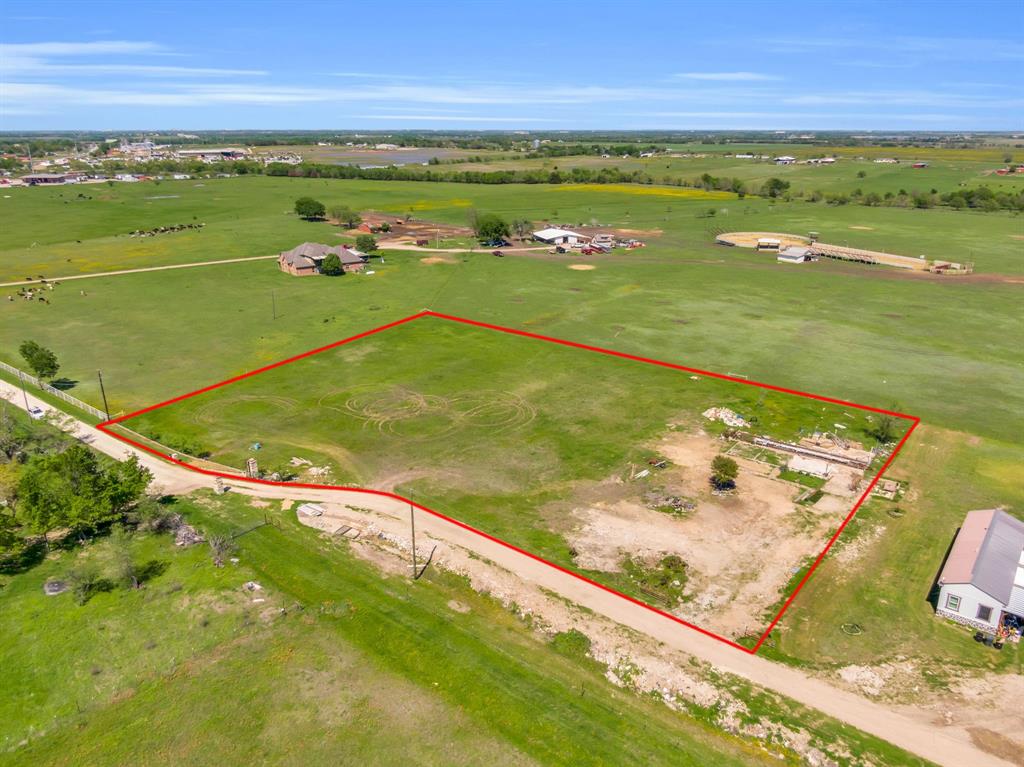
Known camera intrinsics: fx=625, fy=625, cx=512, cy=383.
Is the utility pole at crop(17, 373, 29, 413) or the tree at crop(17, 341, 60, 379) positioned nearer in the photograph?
the utility pole at crop(17, 373, 29, 413)

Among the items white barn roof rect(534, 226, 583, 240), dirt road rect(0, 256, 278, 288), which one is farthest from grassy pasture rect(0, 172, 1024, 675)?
white barn roof rect(534, 226, 583, 240)

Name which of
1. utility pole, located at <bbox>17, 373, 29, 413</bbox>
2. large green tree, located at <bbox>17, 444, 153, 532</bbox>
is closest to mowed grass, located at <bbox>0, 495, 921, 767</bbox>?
large green tree, located at <bbox>17, 444, 153, 532</bbox>

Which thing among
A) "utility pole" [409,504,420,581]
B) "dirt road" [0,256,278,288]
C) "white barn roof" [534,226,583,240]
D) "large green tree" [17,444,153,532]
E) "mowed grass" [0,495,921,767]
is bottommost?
"mowed grass" [0,495,921,767]

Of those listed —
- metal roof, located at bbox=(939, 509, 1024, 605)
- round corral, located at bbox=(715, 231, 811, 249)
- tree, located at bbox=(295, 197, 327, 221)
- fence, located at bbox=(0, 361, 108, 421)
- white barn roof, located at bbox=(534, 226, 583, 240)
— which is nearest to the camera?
metal roof, located at bbox=(939, 509, 1024, 605)

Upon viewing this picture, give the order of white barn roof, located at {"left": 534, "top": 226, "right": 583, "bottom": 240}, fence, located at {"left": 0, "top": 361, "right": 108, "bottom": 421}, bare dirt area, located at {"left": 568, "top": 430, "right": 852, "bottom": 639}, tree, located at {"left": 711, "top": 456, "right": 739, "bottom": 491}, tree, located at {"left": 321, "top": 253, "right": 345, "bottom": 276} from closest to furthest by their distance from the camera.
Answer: bare dirt area, located at {"left": 568, "top": 430, "right": 852, "bottom": 639}, tree, located at {"left": 711, "top": 456, "right": 739, "bottom": 491}, fence, located at {"left": 0, "top": 361, "right": 108, "bottom": 421}, tree, located at {"left": 321, "top": 253, "right": 345, "bottom": 276}, white barn roof, located at {"left": 534, "top": 226, "right": 583, "bottom": 240}

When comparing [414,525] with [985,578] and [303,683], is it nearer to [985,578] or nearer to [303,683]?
[303,683]

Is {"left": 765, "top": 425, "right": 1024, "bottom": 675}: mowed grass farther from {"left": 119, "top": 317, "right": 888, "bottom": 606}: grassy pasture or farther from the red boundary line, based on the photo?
{"left": 119, "top": 317, "right": 888, "bottom": 606}: grassy pasture

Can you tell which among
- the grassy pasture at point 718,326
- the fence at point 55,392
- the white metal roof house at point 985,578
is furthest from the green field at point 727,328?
the white metal roof house at point 985,578

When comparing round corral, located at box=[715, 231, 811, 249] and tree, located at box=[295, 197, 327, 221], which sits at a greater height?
tree, located at box=[295, 197, 327, 221]

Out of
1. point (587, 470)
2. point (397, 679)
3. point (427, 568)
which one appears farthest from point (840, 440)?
point (397, 679)
